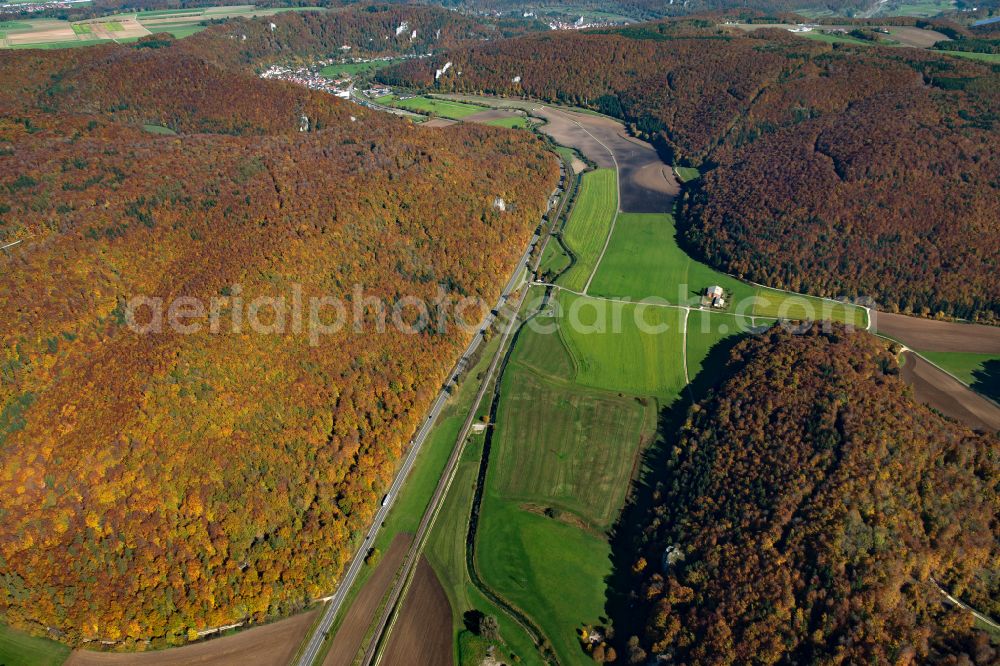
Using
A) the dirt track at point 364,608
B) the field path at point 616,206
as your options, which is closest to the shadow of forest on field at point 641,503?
the dirt track at point 364,608

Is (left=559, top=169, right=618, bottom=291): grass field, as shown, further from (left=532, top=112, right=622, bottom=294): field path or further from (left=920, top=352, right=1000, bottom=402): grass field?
(left=920, top=352, right=1000, bottom=402): grass field

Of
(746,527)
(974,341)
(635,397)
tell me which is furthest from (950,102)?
(746,527)

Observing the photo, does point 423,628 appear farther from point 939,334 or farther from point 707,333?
point 939,334

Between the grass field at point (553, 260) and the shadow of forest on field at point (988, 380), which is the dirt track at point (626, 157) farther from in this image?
the shadow of forest on field at point (988, 380)

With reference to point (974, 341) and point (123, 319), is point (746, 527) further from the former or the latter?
point (123, 319)

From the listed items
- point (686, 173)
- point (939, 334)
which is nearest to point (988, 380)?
point (939, 334)

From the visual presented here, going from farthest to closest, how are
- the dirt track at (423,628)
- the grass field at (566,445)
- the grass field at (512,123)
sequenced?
the grass field at (512,123) < the grass field at (566,445) < the dirt track at (423,628)
